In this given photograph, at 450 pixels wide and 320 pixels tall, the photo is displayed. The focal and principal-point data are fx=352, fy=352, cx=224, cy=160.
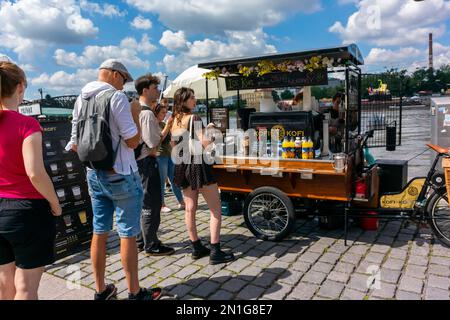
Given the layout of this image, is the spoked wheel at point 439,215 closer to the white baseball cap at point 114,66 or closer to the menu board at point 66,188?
the white baseball cap at point 114,66

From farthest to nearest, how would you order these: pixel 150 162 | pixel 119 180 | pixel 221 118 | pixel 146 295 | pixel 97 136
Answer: pixel 221 118 → pixel 150 162 → pixel 146 295 → pixel 119 180 → pixel 97 136

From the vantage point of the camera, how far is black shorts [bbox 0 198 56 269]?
6.98 ft

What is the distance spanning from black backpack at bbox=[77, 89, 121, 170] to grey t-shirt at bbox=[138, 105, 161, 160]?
1088 millimetres

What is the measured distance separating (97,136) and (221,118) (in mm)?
3183

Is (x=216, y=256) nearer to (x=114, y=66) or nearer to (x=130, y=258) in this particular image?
(x=130, y=258)

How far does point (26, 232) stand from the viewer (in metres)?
2.14

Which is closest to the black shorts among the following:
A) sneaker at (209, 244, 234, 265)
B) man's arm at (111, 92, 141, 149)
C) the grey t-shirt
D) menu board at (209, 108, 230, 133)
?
man's arm at (111, 92, 141, 149)

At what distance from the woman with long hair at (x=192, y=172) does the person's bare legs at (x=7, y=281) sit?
1749mm

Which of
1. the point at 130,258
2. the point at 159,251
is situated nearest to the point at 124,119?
the point at 130,258

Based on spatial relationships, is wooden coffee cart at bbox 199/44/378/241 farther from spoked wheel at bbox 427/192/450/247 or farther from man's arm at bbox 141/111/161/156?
man's arm at bbox 141/111/161/156
